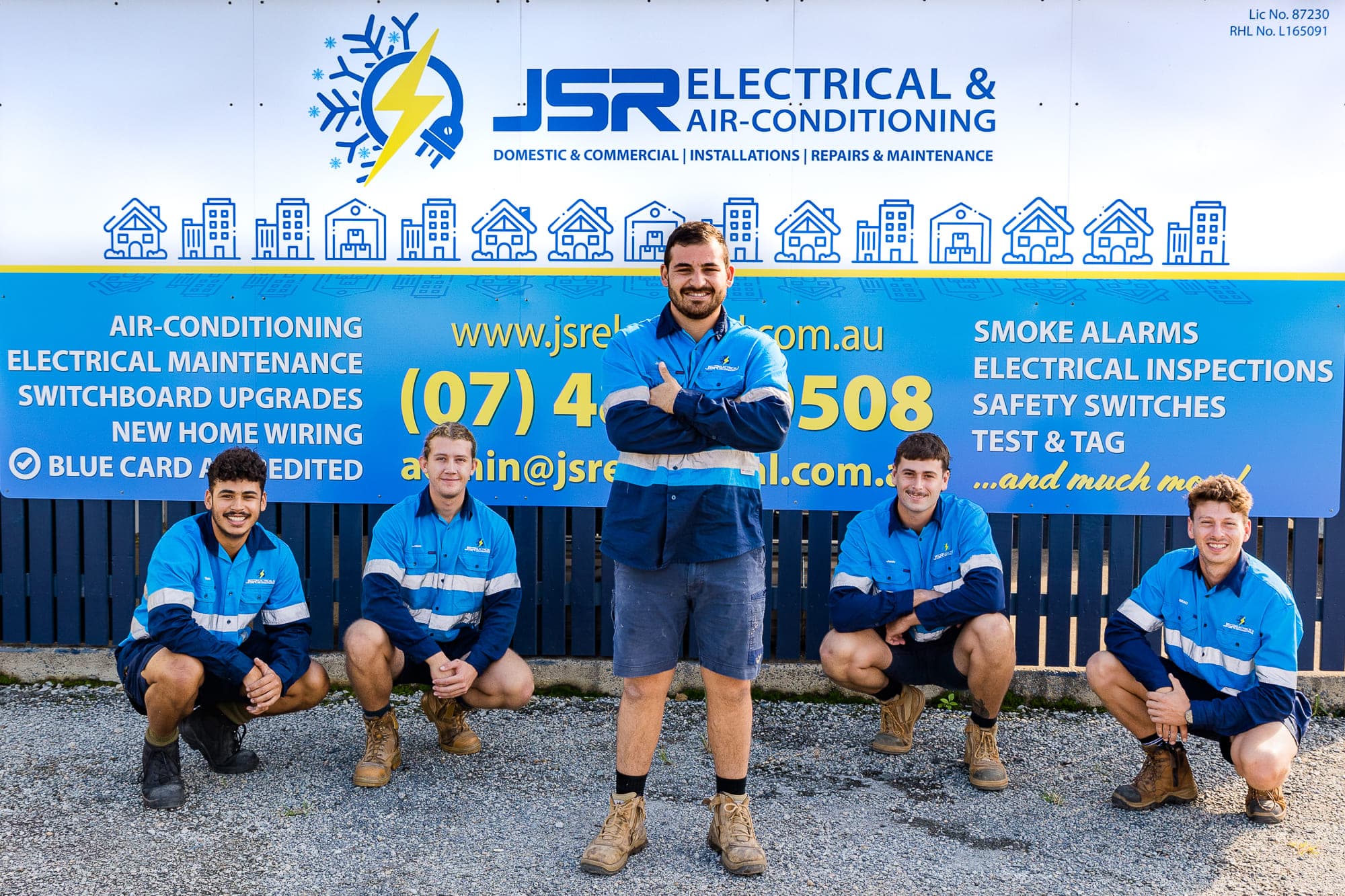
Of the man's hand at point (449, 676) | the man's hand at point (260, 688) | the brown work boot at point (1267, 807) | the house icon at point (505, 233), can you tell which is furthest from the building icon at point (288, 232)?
the brown work boot at point (1267, 807)

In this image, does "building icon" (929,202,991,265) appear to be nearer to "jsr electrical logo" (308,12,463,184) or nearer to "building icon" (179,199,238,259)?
"jsr electrical logo" (308,12,463,184)

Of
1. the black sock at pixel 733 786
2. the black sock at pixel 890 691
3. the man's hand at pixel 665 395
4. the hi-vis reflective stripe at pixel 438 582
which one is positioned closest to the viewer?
the man's hand at pixel 665 395

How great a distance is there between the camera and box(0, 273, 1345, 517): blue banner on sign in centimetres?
459

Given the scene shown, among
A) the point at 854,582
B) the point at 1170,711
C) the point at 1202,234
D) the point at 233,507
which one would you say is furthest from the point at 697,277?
the point at 1202,234

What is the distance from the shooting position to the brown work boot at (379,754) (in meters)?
3.79

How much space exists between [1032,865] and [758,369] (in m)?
1.72

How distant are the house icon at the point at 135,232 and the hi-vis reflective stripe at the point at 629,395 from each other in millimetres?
2662

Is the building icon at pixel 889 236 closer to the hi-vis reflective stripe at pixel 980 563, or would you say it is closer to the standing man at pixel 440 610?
the hi-vis reflective stripe at pixel 980 563

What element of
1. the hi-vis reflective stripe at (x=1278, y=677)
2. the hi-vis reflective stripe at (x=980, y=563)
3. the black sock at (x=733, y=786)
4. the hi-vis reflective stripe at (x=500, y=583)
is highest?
the hi-vis reflective stripe at (x=980, y=563)

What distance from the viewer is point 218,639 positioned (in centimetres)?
372

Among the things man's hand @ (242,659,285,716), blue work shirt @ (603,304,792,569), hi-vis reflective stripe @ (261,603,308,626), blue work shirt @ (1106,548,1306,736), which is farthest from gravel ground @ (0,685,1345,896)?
blue work shirt @ (603,304,792,569)

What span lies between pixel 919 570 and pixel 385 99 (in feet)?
9.85

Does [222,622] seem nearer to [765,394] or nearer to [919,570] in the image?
[765,394]

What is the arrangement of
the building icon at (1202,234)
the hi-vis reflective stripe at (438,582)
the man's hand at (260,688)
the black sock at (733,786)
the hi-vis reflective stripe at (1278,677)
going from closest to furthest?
the black sock at (733,786) < the hi-vis reflective stripe at (1278,677) < the man's hand at (260,688) < the hi-vis reflective stripe at (438,582) < the building icon at (1202,234)
